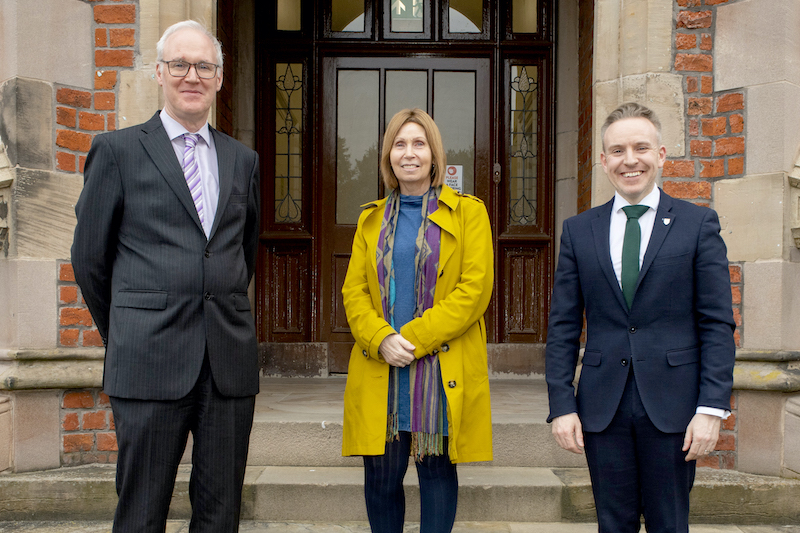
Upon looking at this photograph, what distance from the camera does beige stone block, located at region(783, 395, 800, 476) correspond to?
3.32m

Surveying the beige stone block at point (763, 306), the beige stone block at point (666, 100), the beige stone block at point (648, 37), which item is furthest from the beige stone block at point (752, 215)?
the beige stone block at point (648, 37)

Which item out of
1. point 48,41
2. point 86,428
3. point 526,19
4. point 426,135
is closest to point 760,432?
point 426,135

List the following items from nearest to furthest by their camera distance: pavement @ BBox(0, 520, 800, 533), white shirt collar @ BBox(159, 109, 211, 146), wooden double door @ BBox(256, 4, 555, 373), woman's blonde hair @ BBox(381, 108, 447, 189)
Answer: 1. white shirt collar @ BBox(159, 109, 211, 146)
2. woman's blonde hair @ BBox(381, 108, 447, 189)
3. pavement @ BBox(0, 520, 800, 533)
4. wooden double door @ BBox(256, 4, 555, 373)

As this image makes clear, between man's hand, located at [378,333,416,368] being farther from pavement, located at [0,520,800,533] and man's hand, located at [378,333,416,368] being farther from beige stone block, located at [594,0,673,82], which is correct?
beige stone block, located at [594,0,673,82]

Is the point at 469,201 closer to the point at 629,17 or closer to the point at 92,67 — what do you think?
the point at 629,17

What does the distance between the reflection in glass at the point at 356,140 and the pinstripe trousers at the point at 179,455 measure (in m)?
3.37

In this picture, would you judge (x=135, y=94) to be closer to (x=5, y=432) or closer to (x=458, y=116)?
(x=5, y=432)

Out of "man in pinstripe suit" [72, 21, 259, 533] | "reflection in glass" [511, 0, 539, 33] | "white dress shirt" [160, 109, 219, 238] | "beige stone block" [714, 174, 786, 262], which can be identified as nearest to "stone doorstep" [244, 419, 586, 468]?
"beige stone block" [714, 174, 786, 262]

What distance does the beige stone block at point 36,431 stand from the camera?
3.38 m

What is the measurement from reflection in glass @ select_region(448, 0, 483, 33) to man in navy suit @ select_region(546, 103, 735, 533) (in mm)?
3557

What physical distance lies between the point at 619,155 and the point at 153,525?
5.84 feet

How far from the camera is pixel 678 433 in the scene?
6.01ft

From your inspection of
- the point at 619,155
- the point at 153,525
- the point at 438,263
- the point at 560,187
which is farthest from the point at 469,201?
the point at 560,187

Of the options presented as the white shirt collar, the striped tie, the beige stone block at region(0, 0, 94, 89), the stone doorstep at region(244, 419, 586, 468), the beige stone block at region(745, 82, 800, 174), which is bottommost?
the stone doorstep at region(244, 419, 586, 468)
